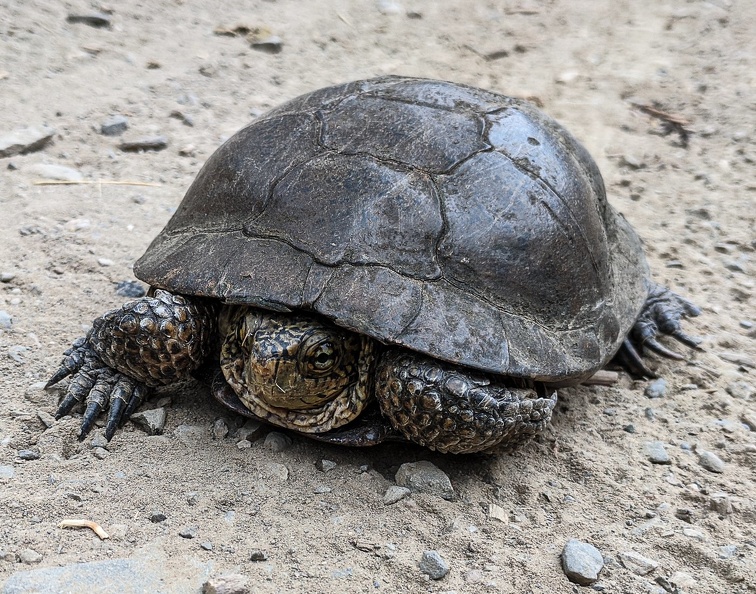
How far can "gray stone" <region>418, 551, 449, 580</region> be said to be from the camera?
252 centimetres

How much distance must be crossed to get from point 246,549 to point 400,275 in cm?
108

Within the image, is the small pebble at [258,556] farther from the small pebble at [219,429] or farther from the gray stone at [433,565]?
the small pebble at [219,429]

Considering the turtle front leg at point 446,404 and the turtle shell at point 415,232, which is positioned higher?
the turtle shell at point 415,232

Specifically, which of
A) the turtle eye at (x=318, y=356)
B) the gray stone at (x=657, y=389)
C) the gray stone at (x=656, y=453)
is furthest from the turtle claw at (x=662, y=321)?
the turtle eye at (x=318, y=356)

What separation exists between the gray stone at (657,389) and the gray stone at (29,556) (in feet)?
8.89

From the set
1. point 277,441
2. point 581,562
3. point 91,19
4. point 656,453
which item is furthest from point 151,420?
point 91,19

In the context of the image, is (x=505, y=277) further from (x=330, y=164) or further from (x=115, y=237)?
(x=115, y=237)

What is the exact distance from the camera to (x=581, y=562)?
8.53ft

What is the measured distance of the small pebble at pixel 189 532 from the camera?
99.7 inches

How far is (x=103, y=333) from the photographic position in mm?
3094

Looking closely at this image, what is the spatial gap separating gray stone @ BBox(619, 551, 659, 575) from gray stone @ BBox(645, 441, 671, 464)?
0.64m

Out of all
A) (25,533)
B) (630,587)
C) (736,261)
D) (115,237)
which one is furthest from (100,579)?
(736,261)

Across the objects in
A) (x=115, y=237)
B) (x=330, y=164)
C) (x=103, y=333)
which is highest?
(x=330, y=164)

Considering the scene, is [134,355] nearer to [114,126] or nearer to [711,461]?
[711,461]
